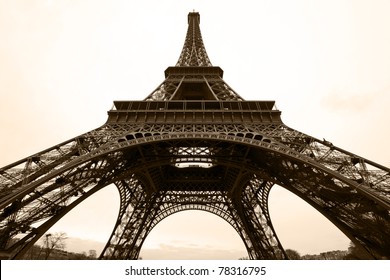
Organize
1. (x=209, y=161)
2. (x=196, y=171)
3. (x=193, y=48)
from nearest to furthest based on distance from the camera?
(x=209, y=161)
(x=196, y=171)
(x=193, y=48)

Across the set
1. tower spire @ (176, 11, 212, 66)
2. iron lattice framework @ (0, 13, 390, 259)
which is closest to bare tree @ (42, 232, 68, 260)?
iron lattice framework @ (0, 13, 390, 259)

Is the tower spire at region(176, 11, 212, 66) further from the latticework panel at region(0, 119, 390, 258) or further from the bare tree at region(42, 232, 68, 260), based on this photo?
the bare tree at region(42, 232, 68, 260)

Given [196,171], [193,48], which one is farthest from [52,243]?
[193,48]

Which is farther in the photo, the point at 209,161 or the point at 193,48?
the point at 193,48

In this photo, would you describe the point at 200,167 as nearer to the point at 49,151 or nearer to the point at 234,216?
the point at 234,216

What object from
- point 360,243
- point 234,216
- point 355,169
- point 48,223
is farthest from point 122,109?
point 234,216

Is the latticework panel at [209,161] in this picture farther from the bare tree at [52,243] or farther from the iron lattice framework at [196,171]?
the bare tree at [52,243]

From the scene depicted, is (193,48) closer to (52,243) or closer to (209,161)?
(209,161)
